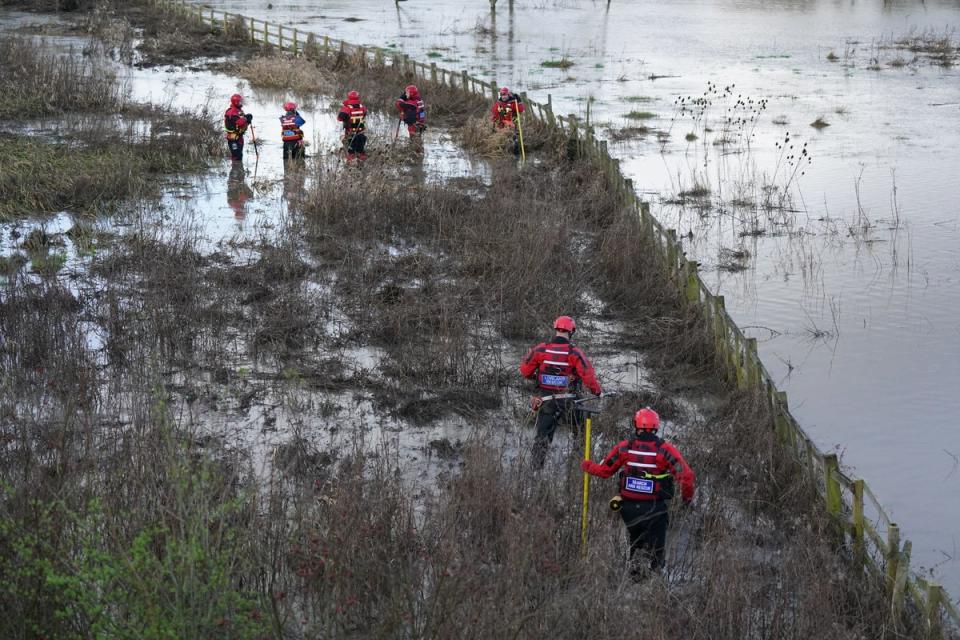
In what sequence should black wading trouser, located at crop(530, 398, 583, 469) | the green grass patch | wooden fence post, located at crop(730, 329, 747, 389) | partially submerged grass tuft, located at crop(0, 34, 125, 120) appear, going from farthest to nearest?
1. partially submerged grass tuft, located at crop(0, 34, 125, 120)
2. the green grass patch
3. wooden fence post, located at crop(730, 329, 747, 389)
4. black wading trouser, located at crop(530, 398, 583, 469)

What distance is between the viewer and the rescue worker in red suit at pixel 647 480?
730cm

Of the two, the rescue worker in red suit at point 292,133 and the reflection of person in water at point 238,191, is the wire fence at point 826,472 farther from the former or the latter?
the reflection of person in water at point 238,191

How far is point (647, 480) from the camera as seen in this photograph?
7309mm

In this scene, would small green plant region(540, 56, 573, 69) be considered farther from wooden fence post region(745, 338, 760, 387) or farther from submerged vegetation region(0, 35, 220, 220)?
wooden fence post region(745, 338, 760, 387)

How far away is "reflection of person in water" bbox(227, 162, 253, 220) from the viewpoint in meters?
16.6

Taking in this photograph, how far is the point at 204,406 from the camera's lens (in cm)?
971

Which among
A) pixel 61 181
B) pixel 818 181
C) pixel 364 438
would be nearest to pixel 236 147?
pixel 61 181

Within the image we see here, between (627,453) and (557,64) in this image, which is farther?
(557,64)

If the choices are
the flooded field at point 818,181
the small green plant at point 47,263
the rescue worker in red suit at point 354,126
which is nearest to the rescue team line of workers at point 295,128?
the rescue worker in red suit at point 354,126

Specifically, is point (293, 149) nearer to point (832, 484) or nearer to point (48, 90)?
point (48, 90)

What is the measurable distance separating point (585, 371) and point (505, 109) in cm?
1292

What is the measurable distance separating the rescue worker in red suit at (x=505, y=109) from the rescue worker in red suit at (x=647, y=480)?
14228 mm

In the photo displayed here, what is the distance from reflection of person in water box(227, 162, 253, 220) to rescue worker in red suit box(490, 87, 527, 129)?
4.96m

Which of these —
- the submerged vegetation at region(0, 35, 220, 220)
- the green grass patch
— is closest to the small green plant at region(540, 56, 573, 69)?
the submerged vegetation at region(0, 35, 220, 220)
